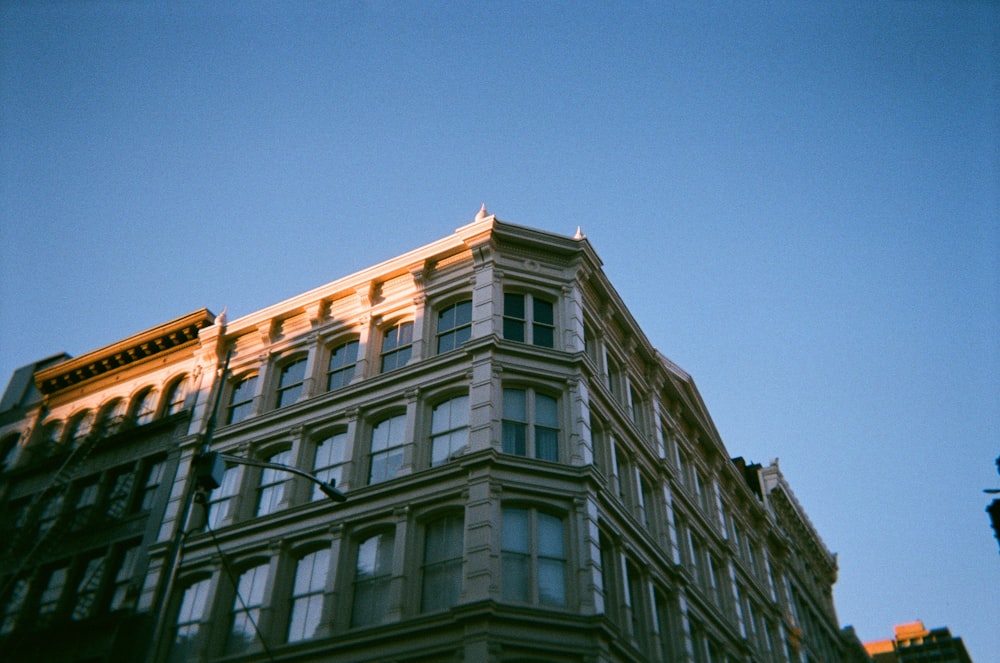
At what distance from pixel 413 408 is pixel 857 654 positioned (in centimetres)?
4356

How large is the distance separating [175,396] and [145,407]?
1532 mm

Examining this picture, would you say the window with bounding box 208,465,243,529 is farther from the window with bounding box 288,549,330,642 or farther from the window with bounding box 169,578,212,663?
the window with bounding box 288,549,330,642

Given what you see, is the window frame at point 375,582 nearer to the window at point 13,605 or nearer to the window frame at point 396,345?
the window frame at point 396,345

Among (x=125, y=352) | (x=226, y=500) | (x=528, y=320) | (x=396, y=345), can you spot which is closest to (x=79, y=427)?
(x=125, y=352)

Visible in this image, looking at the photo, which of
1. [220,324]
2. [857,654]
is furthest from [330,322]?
[857,654]

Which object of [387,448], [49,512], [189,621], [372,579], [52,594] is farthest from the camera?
[49,512]

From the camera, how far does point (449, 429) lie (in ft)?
84.8

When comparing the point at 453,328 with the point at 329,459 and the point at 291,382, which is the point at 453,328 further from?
the point at 291,382

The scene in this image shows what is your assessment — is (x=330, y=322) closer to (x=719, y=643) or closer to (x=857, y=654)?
(x=719, y=643)

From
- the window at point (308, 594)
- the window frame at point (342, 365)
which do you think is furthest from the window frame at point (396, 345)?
the window at point (308, 594)

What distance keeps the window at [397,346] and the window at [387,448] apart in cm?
218

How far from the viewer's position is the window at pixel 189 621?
25688 mm

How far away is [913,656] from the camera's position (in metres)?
175

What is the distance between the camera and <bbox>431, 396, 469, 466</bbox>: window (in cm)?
2525
